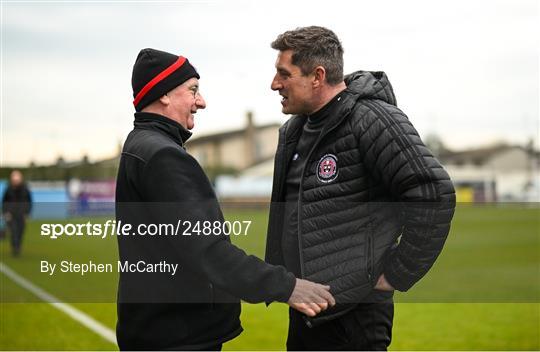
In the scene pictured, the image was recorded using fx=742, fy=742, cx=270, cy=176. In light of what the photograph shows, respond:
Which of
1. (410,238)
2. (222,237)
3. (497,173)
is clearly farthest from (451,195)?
(497,173)

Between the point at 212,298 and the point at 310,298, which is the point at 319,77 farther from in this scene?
the point at 212,298

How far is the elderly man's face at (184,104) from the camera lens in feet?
10.8

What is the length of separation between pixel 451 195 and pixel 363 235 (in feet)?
1.46

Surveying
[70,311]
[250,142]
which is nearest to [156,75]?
A: [70,311]

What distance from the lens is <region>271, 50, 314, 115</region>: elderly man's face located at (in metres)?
3.59

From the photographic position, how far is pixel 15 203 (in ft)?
50.6

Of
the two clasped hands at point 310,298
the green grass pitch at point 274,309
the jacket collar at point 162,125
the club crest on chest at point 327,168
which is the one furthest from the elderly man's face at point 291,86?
the two clasped hands at point 310,298

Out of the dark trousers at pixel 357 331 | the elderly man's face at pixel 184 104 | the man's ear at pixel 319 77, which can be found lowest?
the dark trousers at pixel 357 331

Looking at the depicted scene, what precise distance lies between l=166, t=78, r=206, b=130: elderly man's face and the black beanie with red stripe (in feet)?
0.09

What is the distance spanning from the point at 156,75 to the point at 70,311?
685 centimetres

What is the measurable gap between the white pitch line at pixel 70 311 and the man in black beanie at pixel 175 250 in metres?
4.59

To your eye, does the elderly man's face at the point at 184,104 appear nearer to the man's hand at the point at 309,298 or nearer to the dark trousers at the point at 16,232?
the man's hand at the point at 309,298

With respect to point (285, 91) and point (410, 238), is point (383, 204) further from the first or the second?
point (285, 91)

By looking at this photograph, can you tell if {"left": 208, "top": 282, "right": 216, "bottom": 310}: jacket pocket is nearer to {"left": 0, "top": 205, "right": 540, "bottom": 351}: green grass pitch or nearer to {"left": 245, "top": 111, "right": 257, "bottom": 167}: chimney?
{"left": 0, "top": 205, "right": 540, "bottom": 351}: green grass pitch
